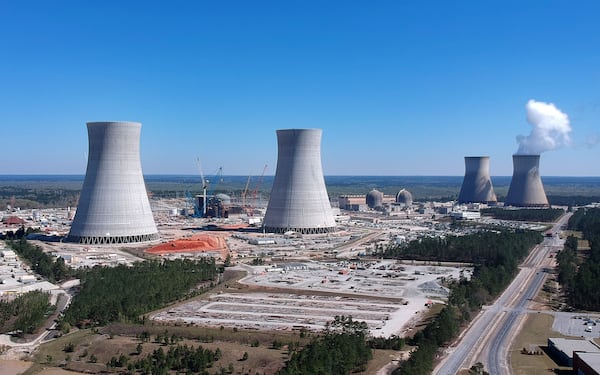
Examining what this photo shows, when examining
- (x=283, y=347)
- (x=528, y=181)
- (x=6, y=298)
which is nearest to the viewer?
(x=283, y=347)

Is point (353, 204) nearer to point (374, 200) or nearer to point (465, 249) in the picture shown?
point (374, 200)

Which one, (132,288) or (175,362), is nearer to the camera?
(175,362)

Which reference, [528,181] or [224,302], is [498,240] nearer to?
[224,302]

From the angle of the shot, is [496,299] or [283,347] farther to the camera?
[496,299]

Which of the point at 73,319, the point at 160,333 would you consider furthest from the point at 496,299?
the point at 73,319

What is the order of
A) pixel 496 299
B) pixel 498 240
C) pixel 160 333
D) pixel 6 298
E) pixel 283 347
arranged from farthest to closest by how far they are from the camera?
pixel 498 240 → pixel 496 299 → pixel 6 298 → pixel 160 333 → pixel 283 347

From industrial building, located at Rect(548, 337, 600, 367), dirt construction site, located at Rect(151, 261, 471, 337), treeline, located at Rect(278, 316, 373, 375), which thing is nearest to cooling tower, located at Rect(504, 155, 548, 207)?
dirt construction site, located at Rect(151, 261, 471, 337)

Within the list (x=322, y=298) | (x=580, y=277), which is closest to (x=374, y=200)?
(x=580, y=277)
